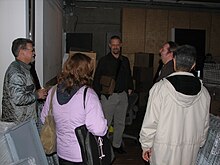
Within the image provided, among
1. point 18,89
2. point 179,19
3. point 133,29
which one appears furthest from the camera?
point 179,19

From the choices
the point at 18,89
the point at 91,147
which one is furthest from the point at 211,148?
the point at 18,89

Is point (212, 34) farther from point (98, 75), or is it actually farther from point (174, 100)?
point (174, 100)

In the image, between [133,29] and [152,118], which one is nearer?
[152,118]

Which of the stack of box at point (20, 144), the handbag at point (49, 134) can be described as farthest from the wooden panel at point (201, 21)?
the stack of box at point (20, 144)

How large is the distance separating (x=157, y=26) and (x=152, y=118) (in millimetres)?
7270

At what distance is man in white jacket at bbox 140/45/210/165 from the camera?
2.38 m

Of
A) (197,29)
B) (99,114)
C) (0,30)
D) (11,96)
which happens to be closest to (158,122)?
(99,114)

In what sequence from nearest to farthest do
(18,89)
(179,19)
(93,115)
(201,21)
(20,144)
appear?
(20,144), (93,115), (18,89), (179,19), (201,21)

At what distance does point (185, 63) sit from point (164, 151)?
64 cm

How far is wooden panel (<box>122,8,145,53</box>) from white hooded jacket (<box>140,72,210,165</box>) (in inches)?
268

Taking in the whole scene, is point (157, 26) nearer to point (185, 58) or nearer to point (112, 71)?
point (112, 71)

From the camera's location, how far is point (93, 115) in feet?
7.71

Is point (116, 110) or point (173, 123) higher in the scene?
point (173, 123)

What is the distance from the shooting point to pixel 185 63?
93.8 inches
